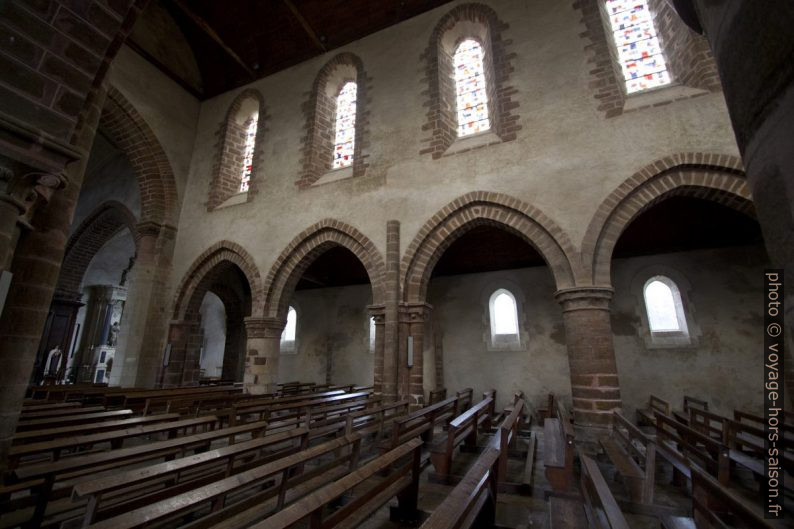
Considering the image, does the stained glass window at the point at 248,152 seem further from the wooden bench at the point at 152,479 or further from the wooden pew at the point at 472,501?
the wooden pew at the point at 472,501

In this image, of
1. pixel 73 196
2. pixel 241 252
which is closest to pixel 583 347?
pixel 73 196

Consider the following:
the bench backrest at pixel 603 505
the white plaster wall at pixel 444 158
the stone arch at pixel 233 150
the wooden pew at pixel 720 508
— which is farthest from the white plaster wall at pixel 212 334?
the wooden pew at pixel 720 508

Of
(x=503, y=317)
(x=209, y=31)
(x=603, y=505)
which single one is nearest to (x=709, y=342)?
(x=503, y=317)

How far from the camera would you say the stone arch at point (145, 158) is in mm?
9656

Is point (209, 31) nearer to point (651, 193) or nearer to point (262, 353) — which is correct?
point (262, 353)

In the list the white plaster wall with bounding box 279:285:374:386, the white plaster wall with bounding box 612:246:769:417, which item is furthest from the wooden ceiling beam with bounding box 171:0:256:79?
the white plaster wall with bounding box 612:246:769:417

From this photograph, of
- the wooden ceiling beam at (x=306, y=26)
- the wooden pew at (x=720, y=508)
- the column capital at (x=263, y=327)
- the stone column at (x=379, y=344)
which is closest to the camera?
the wooden pew at (x=720, y=508)

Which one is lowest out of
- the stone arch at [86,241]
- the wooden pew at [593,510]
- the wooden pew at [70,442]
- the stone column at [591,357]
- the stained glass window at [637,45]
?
the wooden pew at [593,510]

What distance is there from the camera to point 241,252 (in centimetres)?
959

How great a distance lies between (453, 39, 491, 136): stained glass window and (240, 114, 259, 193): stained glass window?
19.9 ft

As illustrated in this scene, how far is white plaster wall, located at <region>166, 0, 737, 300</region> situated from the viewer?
632 cm

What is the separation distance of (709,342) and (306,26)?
12.2 m

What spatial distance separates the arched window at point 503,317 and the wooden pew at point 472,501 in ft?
23.9

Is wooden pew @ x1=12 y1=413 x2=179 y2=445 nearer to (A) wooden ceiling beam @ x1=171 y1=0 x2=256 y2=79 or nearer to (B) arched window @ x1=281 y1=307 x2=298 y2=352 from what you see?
(A) wooden ceiling beam @ x1=171 y1=0 x2=256 y2=79
